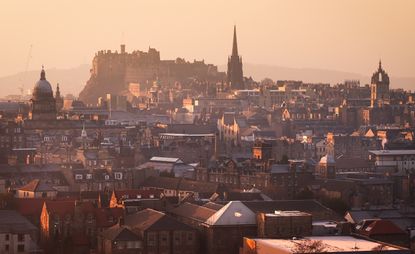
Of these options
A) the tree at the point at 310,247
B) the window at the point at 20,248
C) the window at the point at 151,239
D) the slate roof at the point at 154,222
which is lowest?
the window at the point at 20,248

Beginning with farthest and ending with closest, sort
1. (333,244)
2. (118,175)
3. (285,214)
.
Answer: (118,175) → (285,214) → (333,244)

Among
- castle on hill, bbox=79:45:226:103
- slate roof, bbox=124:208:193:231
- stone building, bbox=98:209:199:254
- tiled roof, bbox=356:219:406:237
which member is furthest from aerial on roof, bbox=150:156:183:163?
castle on hill, bbox=79:45:226:103

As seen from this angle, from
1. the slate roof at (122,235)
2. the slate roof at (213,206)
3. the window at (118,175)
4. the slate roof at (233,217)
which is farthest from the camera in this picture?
Result: the window at (118,175)

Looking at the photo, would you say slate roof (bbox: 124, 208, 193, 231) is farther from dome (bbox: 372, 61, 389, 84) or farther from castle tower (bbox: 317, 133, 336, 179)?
dome (bbox: 372, 61, 389, 84)

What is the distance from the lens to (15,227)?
53.4 m

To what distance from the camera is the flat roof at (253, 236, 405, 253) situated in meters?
46.4

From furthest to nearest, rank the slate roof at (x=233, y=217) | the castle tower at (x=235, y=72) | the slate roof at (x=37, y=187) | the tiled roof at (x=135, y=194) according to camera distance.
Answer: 1. the castle tower at (x=235, y=72)
2. the slate roof at (x=37, y=187)
3. the tiled roof at (x=135, y=194)
4. the slate roof at (x=233, y=217)

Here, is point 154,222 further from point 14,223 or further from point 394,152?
point 394,152

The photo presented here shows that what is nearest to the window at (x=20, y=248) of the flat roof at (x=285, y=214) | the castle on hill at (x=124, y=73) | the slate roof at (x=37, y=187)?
the flat roof at (x=285, y=214)

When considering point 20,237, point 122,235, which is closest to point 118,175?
point 20,237

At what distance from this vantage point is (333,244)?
156 feet

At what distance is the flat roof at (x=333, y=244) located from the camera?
46375mm

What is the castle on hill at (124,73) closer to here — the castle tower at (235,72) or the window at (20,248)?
the castle tower at (235,72)

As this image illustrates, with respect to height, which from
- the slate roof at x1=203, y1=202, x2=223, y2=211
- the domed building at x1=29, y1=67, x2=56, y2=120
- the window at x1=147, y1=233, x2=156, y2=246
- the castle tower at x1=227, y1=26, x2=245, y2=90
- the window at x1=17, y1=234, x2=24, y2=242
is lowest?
the window at x1=17, y1=234, x2=24, y2=242
